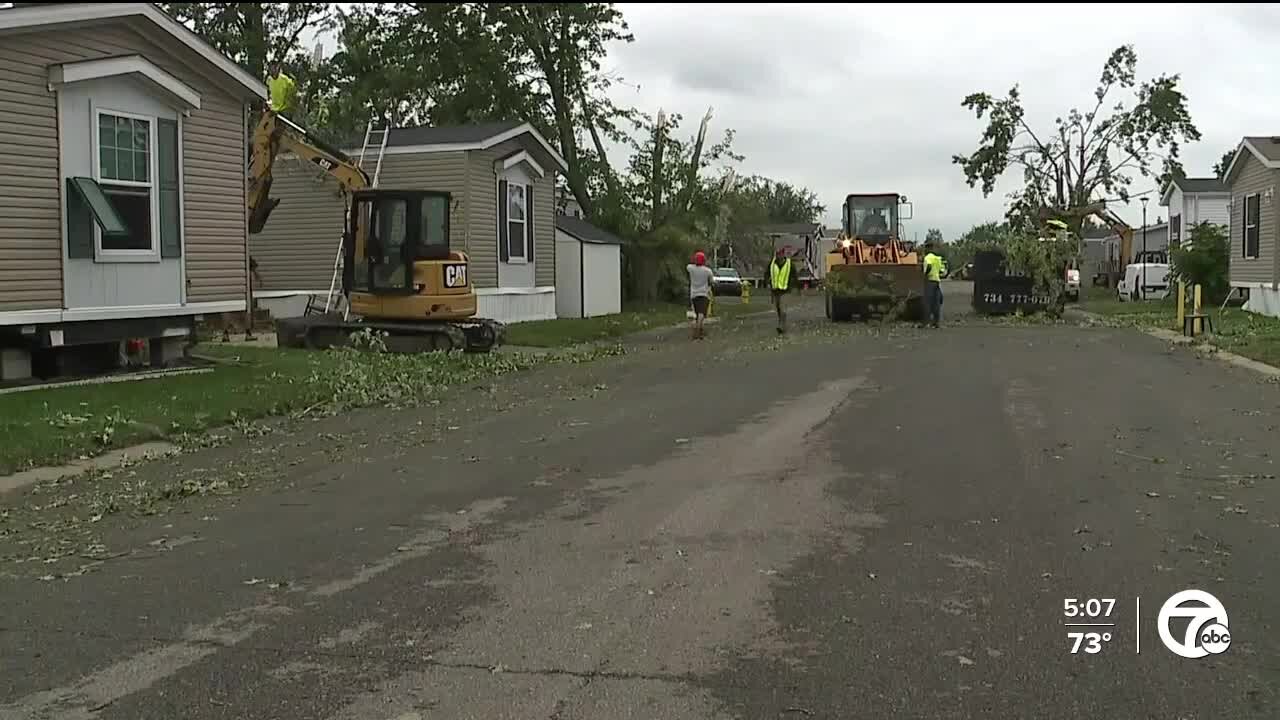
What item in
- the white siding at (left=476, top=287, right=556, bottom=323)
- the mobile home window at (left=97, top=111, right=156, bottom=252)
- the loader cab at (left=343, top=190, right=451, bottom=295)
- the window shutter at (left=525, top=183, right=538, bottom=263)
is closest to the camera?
the mobile home window at (left=97, top=111, right=156, bottom=252)

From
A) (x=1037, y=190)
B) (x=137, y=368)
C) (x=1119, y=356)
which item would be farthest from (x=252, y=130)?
(x=1037, y=190)

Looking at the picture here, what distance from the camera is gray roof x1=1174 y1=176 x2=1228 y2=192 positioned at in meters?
59.3

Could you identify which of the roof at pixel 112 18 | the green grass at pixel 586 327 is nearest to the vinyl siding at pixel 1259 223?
the green grass at pixel 586 327

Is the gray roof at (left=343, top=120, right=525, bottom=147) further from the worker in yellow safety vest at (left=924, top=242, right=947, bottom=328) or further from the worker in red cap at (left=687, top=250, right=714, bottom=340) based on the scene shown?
the worker in yellow safety vest at (left=924, top=242, right=947, bottom=328)

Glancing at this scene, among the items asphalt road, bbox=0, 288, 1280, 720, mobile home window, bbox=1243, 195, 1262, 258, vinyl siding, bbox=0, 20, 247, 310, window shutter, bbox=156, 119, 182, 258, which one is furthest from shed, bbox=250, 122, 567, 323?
mobile home window, bbox=1243, 195, 1262, 258

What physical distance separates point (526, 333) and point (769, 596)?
21413mm

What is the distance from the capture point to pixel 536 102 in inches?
1673

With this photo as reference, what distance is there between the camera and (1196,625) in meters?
6.03

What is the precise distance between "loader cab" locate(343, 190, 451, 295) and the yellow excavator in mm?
17

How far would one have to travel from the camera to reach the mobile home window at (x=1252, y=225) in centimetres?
3194

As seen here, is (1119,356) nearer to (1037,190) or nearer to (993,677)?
(993,677)

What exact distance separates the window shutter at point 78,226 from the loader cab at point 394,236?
267 inches

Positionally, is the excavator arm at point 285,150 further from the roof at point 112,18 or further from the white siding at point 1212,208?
the white siding at point 1212,208

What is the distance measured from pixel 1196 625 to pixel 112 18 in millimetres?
15296
